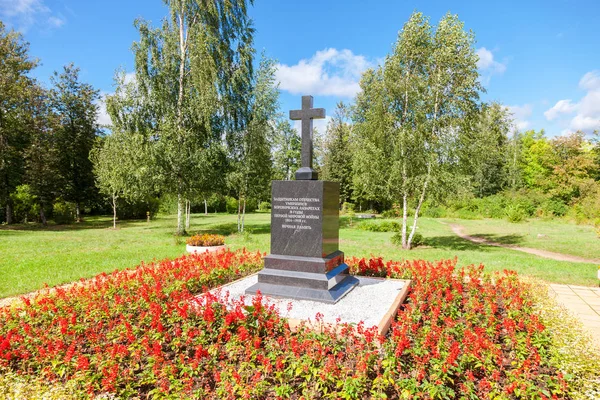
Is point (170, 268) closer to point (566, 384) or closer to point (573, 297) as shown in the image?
point (566, 384)

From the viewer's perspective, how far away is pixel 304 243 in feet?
19.9

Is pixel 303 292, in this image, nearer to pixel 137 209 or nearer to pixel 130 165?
pixel 130 165

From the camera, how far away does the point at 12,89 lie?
68.7 feet

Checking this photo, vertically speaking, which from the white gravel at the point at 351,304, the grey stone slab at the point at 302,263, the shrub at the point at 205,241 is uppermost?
the grey stone slab at the point at 302,263

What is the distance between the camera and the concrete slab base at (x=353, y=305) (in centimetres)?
467

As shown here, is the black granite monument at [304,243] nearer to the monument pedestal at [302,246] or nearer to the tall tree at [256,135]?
the monument pedestal at [302,246]

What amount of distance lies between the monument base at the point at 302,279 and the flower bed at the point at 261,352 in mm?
1228

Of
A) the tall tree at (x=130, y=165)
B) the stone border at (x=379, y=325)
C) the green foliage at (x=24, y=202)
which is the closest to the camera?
the stone border at (x=379, y=325)

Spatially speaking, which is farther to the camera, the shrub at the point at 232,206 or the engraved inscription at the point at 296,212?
the shrub at the point at 232,206

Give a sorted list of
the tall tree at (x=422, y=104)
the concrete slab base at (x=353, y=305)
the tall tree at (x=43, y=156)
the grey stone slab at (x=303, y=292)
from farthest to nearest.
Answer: the tall tree at (x=43, y=156)
the tall tree at (x=422, y=104)
the grey stone slab at (x=303, y=292)
the concrete slab base at (x=353, y=305)

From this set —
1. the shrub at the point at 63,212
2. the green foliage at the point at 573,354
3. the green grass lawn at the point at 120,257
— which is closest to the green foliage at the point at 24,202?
the shrub at the point at 63,212

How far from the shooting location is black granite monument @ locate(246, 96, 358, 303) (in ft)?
19.2

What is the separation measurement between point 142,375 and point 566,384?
3863 mm

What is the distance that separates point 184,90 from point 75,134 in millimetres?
14825
